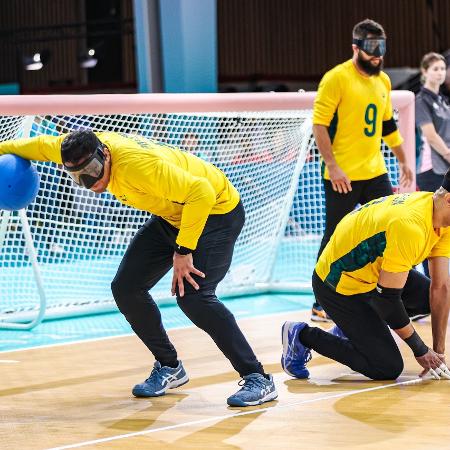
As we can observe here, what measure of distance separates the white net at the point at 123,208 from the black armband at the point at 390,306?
2844 millimetres

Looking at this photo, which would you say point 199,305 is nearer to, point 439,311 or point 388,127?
point 439,311

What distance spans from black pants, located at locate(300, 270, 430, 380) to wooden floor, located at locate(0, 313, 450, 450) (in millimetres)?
87

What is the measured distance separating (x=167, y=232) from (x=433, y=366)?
1392mm

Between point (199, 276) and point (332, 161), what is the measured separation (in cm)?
216

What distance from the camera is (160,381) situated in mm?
5078

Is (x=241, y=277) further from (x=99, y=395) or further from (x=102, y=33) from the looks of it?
Result: (x=102, y=33)

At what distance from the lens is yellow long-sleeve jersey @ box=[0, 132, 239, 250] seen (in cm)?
452

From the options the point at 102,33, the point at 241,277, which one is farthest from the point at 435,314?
the point at 102,33

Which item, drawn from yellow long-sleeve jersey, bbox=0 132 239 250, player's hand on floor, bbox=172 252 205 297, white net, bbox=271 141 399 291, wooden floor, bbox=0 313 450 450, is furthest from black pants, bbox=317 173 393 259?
player's hand on floor, bbox=172 252 205 297

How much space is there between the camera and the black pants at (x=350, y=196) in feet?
22.1

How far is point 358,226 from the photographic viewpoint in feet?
16.3

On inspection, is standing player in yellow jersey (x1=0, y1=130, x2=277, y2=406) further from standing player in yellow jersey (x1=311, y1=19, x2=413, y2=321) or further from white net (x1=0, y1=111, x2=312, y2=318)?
white net (x1=0, y1=111, x2=312, y2=318)

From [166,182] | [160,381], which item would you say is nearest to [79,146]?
[166,182]

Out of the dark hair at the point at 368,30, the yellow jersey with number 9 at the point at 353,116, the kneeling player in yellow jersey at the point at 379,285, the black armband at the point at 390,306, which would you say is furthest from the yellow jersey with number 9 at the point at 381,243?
the dark hair at the point at 368,30
